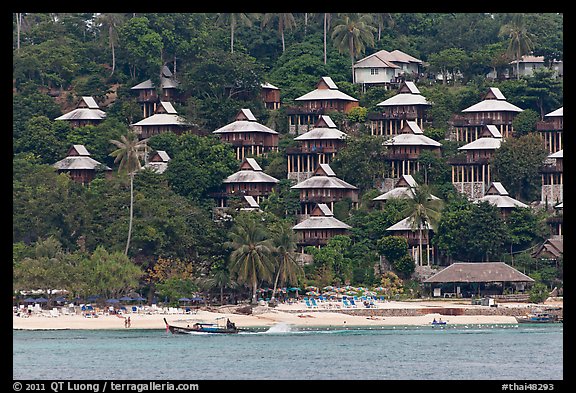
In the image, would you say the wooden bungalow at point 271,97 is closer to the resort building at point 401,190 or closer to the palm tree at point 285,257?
the resort building at point 401,190

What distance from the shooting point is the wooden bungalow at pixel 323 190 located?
352 feet

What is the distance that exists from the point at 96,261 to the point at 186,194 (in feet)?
58.2

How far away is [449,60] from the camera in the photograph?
123m

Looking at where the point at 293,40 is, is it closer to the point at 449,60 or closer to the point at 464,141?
the point at 449,60

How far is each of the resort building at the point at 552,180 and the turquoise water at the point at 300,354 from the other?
17437 millimetres

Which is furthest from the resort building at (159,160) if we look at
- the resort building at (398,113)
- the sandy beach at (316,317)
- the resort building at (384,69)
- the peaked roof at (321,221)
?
the sandy beach at (316,317)

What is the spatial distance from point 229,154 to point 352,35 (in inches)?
703

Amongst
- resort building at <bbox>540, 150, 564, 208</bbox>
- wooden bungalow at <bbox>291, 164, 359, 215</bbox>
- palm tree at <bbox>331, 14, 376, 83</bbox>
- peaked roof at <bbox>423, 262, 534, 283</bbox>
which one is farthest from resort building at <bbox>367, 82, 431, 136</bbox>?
peaked roof at <bbox>423, 262, 534, 283</bbox>

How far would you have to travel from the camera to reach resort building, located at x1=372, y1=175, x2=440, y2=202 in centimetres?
10379

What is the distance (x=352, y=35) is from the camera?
404 ft

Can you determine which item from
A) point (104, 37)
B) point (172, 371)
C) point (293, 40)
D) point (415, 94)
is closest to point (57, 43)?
point (104, 37)

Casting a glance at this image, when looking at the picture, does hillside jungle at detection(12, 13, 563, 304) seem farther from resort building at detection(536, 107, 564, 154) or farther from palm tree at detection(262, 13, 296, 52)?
resort building at detection(536, 107, 564, 154)

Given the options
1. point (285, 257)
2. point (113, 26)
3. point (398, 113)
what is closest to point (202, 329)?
point (285, 257)

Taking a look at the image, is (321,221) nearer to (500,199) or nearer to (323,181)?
(323,181)
